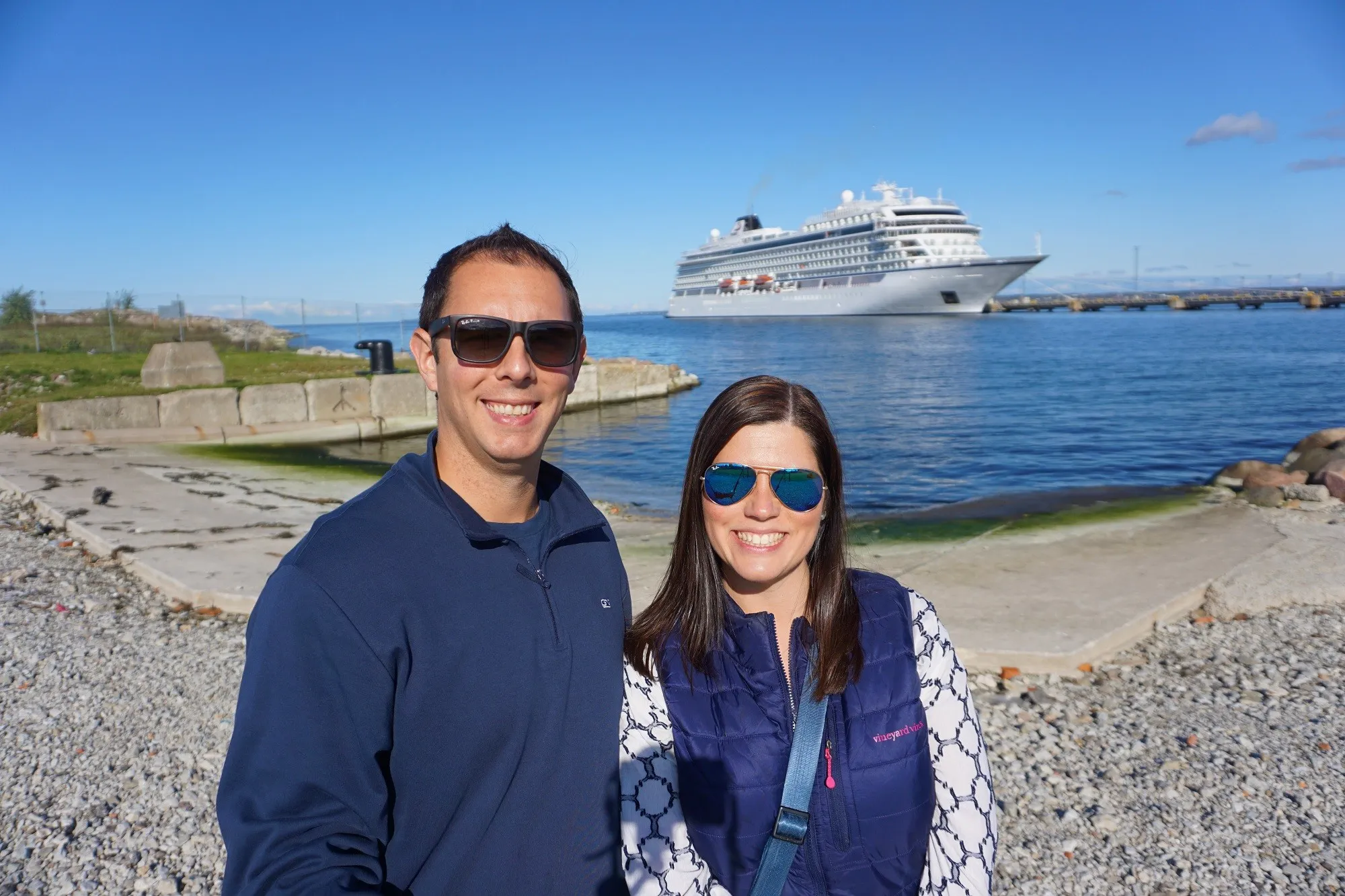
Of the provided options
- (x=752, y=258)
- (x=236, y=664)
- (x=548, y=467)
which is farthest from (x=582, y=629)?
(x=752, y=258)

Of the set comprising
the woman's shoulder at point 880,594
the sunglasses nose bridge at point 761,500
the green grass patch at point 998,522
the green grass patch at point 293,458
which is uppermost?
the sunglasses nose bridge at point 761,500

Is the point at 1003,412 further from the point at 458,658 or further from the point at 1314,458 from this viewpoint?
the point at 458,658

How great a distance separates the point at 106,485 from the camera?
771 centimetres

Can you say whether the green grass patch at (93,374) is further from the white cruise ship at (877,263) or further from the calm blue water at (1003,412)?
the white cruise ship at (877,263)

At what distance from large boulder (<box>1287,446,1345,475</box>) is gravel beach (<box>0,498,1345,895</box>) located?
7372 millimetres

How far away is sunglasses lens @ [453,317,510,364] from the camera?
64.1 inches

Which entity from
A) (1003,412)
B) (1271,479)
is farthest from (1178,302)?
(1271,479)

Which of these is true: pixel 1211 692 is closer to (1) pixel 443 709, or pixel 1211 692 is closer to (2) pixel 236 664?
(1) pixel 443 709

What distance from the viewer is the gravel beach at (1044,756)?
2717mm

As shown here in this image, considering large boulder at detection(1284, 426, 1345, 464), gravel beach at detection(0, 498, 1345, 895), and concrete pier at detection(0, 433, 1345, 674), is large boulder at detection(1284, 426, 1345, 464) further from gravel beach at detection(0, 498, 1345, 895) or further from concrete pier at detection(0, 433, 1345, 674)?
gravel beach at detection(0, 498, 1345, 895)

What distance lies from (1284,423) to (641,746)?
21.9 m

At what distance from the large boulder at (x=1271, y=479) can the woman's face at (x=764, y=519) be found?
1001 centimetres

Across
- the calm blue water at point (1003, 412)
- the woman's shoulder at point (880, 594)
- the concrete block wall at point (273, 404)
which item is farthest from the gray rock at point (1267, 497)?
the concrete block wall at point (273, 404)

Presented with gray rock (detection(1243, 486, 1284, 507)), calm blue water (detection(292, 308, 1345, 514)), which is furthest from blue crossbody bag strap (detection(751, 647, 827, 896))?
calm blue water (detection(292, 308, 1345, 514))
